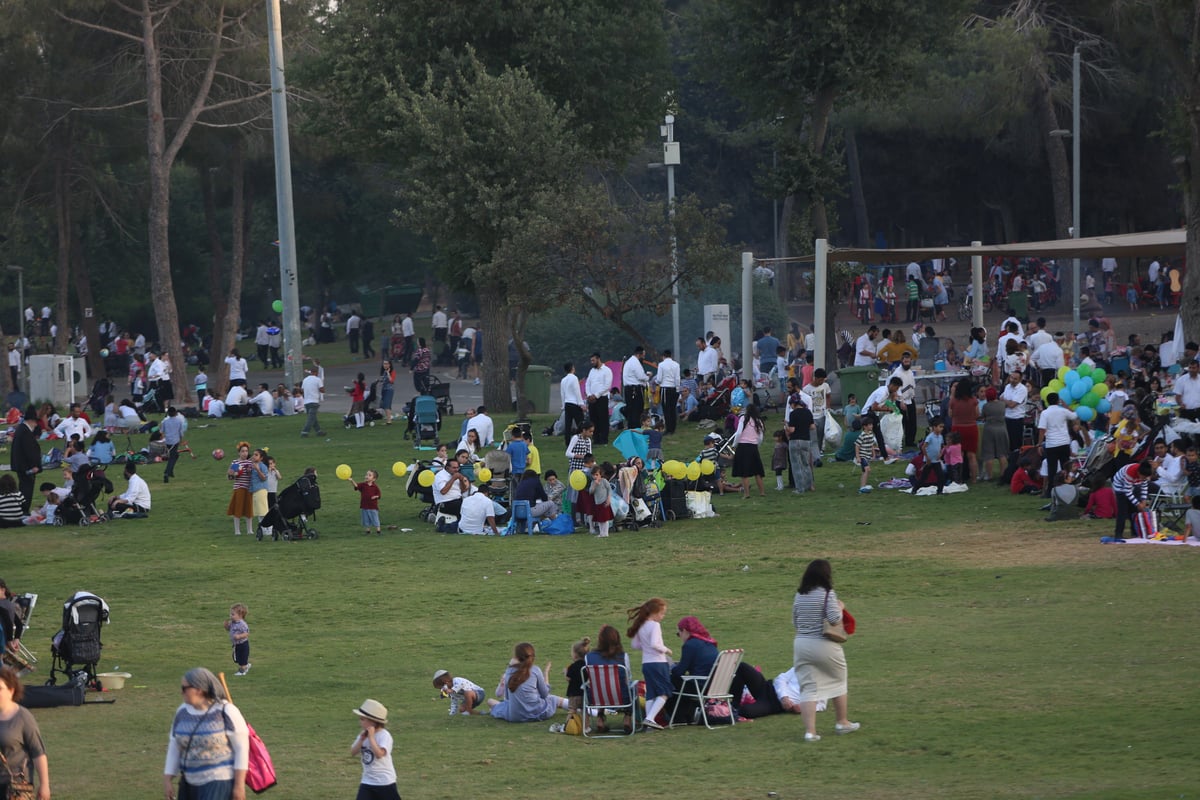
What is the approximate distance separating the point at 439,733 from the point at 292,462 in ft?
63.4

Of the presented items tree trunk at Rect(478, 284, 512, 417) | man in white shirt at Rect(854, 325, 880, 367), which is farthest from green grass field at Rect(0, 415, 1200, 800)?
tree trunk at Rect(478, 284, 512, 417)

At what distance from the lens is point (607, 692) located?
1270cm

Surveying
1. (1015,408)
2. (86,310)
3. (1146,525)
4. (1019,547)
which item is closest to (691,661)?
(1019,547)

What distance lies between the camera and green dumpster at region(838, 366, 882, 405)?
30.2 metres

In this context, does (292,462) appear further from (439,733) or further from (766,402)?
(439,733)

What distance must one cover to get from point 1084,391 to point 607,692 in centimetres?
1433

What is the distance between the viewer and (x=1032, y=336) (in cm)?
3000

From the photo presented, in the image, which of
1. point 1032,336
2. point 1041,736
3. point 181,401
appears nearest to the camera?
point 1041,736

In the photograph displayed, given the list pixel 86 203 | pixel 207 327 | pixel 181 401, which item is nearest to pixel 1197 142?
pixel 181 401

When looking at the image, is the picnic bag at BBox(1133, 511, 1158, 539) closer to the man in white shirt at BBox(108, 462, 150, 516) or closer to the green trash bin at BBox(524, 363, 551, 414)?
the man in white shirt at BBox(108, 462, 150, 516)

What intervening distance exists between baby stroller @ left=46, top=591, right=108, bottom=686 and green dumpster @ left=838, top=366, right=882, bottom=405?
59.9ft

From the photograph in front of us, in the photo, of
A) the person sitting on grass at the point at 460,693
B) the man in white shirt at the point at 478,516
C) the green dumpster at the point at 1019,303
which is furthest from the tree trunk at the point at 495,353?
the person sitting on grass at the point at 460,693

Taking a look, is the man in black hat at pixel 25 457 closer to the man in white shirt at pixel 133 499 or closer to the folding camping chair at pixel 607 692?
the man in white shirt at pixel 133 499

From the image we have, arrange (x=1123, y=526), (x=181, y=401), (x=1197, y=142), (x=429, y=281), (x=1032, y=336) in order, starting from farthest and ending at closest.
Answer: (x=429, y=281)
(x=181, y=401)
(x=1032, y=336)
(x=1197, y=142)
(x=1123, y=526)
